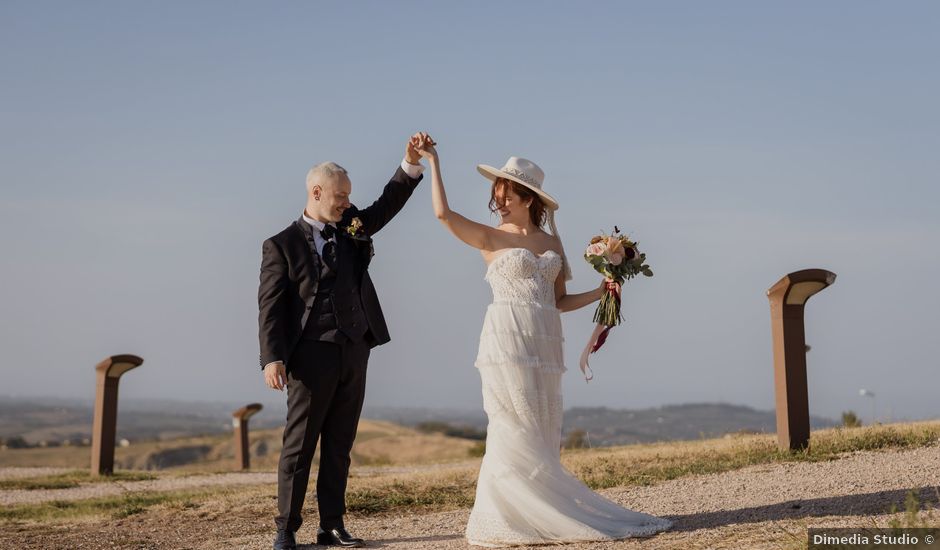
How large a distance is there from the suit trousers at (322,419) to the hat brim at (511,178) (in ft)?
5.09

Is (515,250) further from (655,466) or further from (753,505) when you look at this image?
(655,466)

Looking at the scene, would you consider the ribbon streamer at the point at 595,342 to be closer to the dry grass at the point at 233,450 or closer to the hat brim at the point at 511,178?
the hat brim at the point at 511,178

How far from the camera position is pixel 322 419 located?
7.45m

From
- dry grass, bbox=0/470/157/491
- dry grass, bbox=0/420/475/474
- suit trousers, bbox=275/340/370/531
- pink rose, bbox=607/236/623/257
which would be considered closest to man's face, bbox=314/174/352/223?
suit trousers, bbox=275/340/370/531

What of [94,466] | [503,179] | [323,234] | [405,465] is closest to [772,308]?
[503,179]

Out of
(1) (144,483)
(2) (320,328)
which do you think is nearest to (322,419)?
(2) (320,328)

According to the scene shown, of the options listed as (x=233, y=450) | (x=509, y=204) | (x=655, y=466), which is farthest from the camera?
(x=233, y=450)

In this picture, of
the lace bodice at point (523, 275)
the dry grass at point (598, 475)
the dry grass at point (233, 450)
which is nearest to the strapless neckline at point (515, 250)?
the lace bodice at point (523, 275)

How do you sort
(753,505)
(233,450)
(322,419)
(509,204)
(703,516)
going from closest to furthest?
(322,419) < (509,204) < (703,516) < (753,505) < (233,450)

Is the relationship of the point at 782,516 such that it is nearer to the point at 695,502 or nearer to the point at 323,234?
the point at 695,502

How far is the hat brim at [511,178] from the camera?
7.58 metres

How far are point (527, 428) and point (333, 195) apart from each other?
2.13 meters

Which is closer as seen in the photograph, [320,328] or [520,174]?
[320,328]

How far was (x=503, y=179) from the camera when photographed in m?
7.76
